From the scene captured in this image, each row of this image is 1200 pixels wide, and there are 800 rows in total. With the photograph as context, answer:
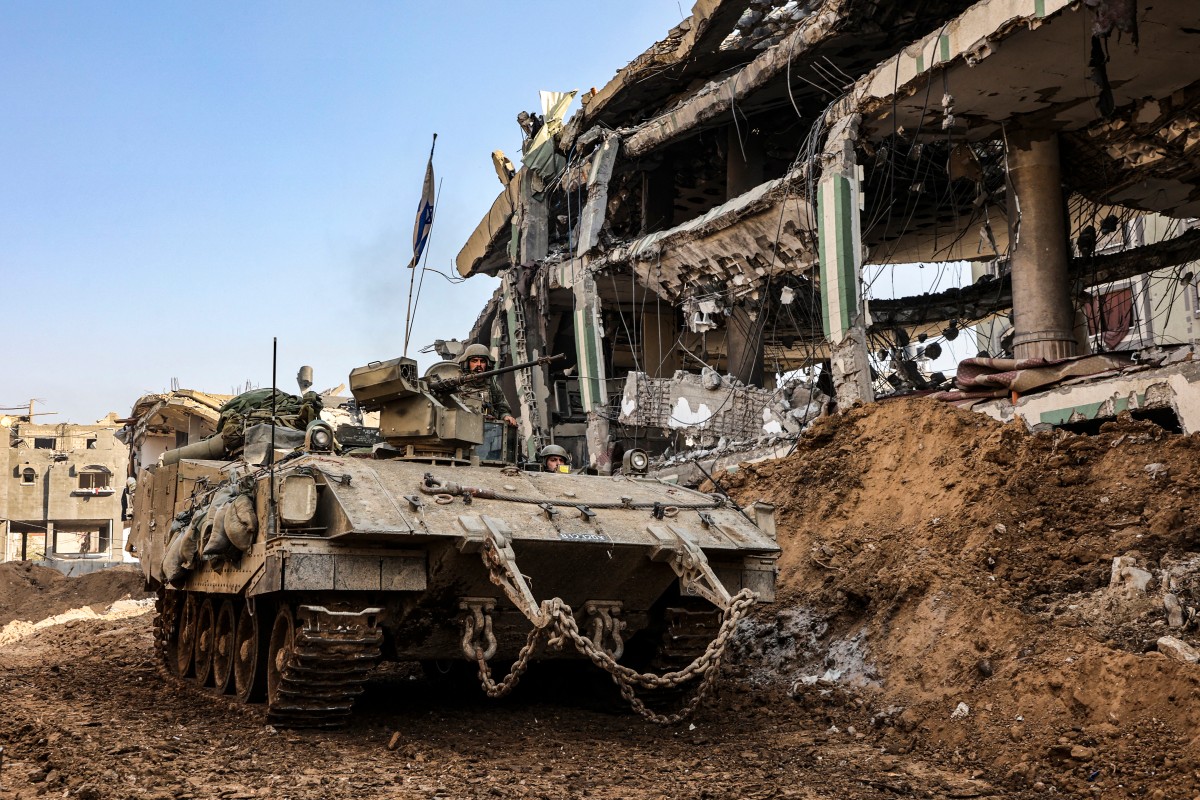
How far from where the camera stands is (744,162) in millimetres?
20625

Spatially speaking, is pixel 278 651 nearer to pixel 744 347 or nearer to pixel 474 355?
pixel 474 355

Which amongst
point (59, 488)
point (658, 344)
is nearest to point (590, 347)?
point (658, 344)

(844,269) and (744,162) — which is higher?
(744,162)

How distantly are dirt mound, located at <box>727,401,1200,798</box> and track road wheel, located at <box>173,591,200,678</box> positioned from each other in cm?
480

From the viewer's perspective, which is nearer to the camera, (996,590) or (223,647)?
(996,590)

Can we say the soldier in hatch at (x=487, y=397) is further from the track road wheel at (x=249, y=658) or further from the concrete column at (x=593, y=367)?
the concrete column at (x=593, y=367)

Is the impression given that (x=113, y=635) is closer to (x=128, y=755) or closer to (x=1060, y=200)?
(x=128, y=755)

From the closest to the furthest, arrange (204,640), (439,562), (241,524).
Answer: (439,562) → (241,524) → (204,640)

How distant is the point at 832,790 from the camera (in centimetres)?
653

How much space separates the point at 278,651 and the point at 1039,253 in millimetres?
9779

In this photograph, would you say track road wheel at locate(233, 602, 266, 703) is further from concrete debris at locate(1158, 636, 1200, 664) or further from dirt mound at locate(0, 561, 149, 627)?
dirt mound at locate(0, 561, 149, 627)

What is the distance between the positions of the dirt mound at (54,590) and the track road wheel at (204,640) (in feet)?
41.1

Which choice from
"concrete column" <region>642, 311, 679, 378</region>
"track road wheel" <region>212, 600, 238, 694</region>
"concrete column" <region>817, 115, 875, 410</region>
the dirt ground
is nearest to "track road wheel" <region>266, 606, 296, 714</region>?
the dirt ground

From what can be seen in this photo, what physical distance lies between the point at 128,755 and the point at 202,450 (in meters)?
5.49
